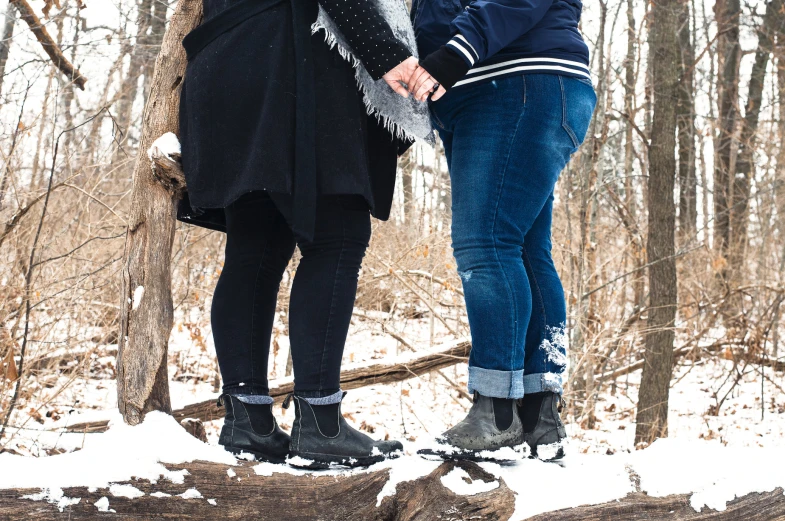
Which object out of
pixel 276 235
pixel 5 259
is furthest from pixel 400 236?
pixel 276 235

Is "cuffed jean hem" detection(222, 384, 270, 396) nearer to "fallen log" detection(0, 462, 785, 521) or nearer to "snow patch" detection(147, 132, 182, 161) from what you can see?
"fallen log" detection(0, 462, 785, 521)

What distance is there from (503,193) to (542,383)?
0.59 metres

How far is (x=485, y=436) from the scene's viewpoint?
6.01 ft

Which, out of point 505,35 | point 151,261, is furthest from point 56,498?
point 505,35

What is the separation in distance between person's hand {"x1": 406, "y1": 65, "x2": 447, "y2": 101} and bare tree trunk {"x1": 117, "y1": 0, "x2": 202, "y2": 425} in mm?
788

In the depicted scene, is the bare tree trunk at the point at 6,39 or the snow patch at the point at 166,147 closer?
the snow patch at the point at 166,147

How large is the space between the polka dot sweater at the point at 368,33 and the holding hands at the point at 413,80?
2cm

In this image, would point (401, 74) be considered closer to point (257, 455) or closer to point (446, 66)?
point (446, 66)

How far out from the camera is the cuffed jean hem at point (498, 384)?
1860 mm

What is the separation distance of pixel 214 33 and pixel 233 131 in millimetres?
311

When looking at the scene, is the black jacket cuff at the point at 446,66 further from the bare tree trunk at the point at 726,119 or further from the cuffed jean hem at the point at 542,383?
the bare tree trunk at the point at 726,119

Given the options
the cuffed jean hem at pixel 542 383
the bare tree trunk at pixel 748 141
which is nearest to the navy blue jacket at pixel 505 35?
the cuffed jean hem at pixel 542 383

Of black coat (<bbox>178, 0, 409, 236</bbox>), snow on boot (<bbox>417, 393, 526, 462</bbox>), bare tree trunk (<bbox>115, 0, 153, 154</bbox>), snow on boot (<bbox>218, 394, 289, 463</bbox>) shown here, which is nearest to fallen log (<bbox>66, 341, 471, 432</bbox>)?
snow on boot (<bbox>218, 394, 289, 463</bbox>)

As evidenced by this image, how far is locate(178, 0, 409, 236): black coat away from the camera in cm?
174
